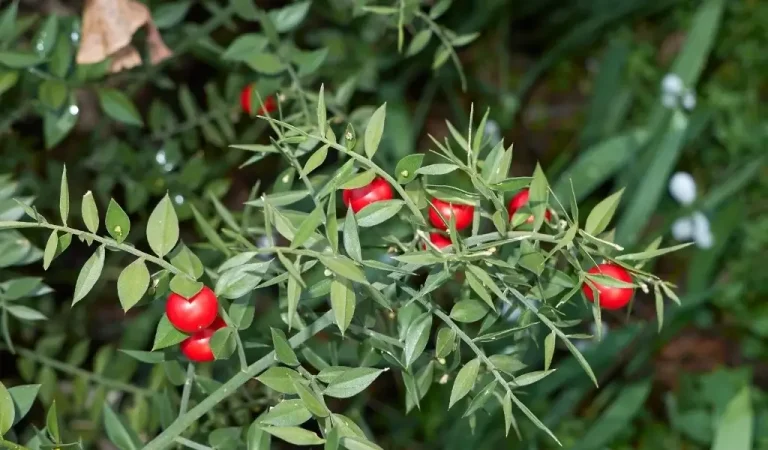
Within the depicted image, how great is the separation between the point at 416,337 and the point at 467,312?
0.05 meters

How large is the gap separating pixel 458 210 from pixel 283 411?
24 cm

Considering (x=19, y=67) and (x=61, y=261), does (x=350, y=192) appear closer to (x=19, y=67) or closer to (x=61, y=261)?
(x=19, y=67)

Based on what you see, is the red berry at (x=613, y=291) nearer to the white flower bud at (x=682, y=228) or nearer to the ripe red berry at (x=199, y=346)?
the ripe red berry at (x=199, y=346)

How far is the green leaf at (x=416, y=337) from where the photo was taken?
675 mm

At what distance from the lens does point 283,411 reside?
65cm

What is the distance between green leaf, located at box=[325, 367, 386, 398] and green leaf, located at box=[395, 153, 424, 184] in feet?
0.51

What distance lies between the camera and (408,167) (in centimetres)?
65

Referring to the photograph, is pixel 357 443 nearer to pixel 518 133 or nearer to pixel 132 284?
pixel 132 284

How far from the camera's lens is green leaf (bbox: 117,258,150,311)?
2.06ft

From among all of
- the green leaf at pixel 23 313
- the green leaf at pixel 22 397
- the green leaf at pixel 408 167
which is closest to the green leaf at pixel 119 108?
the green leaf at pixel 23 313

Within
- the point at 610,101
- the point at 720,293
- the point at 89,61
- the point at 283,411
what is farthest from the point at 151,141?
the point at 720,293

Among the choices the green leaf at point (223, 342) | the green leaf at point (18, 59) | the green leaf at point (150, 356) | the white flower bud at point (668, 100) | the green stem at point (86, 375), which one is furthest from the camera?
the white flower bud at point (668, 100)

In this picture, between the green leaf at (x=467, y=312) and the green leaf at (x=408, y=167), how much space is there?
0.12 m

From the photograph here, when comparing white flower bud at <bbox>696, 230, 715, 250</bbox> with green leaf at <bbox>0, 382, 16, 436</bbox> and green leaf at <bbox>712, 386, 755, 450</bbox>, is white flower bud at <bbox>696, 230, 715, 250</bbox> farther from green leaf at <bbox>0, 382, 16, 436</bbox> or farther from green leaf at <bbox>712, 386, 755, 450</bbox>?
green leaf at <bbox>0, 382, 16, 436</bbox>
